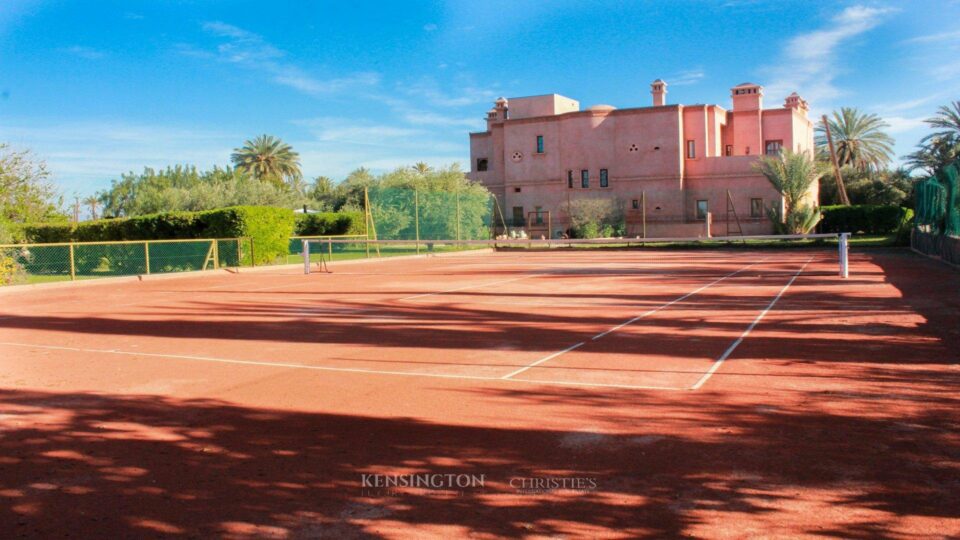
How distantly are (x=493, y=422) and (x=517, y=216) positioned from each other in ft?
196

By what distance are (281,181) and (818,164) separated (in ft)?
165

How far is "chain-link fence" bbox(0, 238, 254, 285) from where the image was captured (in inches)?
1090

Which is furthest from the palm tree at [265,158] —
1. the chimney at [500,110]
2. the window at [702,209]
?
the window at [702,209]

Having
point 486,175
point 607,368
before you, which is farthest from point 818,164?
point 607,368

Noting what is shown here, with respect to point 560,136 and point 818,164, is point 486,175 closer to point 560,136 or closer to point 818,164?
point 560,136

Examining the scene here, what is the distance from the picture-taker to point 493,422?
23.6ft

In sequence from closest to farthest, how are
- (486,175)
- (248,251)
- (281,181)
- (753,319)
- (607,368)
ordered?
(607,368)
(753,319)
(248,251)
(486,175)
(281,181)

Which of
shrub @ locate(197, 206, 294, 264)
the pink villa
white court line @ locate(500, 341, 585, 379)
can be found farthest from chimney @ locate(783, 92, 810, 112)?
white court line @ locate(500, 341, 585, 379)

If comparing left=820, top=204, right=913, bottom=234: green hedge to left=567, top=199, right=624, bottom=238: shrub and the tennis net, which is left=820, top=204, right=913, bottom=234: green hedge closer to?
the tennis net

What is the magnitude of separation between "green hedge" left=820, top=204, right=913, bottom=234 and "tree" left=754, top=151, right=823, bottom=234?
1959 millimetres

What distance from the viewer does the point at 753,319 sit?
45.8 ft

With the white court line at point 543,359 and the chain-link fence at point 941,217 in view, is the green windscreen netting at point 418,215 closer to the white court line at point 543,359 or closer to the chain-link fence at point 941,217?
the chain-link fence at point 941,217

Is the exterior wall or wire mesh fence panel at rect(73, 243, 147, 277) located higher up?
the exterior wall

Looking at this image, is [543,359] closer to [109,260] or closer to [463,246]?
[109,260]
